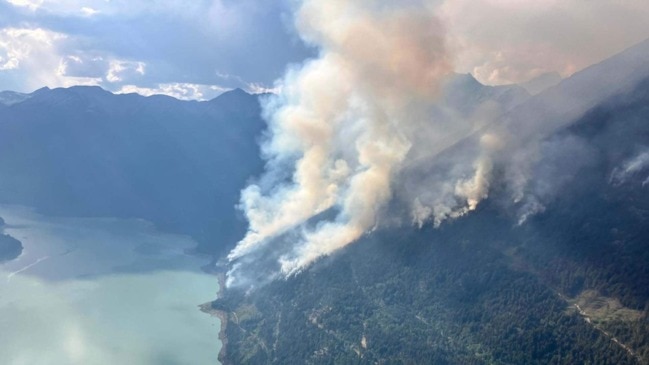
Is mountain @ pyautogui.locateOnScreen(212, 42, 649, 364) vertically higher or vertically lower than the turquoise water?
lower

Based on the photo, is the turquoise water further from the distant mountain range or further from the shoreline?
the distant mountain range

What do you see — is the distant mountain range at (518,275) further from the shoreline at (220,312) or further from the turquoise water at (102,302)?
the turquoise water at (102,302)

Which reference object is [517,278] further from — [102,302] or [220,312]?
[102,302]

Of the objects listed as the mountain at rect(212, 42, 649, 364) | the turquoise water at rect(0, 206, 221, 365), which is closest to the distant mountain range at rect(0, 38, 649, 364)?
the mountain at rect(212, 42, 649, 364)

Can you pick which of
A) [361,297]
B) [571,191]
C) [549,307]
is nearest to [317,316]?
[361,297]

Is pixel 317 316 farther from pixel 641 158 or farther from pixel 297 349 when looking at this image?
pixel 641 158

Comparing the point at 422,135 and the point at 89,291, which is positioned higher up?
the point at 422,135

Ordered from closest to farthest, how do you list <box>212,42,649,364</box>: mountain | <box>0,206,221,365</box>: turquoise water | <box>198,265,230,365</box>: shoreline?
<box>212,42,649,364</box>: mountain, <box>0,206,221,365</box>: turquoise water, <box>198,265,230,365</box>: shoreline
